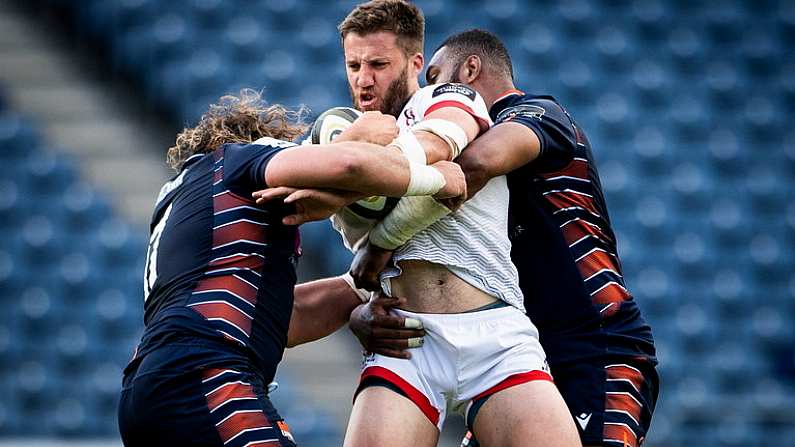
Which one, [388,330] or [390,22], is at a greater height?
[390,22]

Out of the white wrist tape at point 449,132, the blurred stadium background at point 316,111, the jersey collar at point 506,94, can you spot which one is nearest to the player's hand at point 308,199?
the white wrist tape at point 449,132

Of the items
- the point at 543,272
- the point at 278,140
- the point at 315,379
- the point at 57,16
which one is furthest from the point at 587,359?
the point at 57,16

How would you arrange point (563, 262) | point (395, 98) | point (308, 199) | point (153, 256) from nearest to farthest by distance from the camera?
point (308, 199) → point (153, 256) → point (563, 262) → point (395, 98)

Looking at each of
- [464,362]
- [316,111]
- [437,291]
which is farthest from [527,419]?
[316,111]

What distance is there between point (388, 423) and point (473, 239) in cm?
82

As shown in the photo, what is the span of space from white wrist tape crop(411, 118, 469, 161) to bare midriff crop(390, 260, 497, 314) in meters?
0.49

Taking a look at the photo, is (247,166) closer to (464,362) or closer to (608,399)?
(464,362)

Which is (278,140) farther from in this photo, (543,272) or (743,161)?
(743,161)

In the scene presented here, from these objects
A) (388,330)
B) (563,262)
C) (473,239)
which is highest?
(473,239)

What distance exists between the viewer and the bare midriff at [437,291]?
4.45 m

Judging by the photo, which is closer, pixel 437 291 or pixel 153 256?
pixel 153 256

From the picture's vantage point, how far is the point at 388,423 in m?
4.27

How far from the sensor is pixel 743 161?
465 inches

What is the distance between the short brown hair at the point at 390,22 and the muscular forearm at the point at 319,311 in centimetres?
116
